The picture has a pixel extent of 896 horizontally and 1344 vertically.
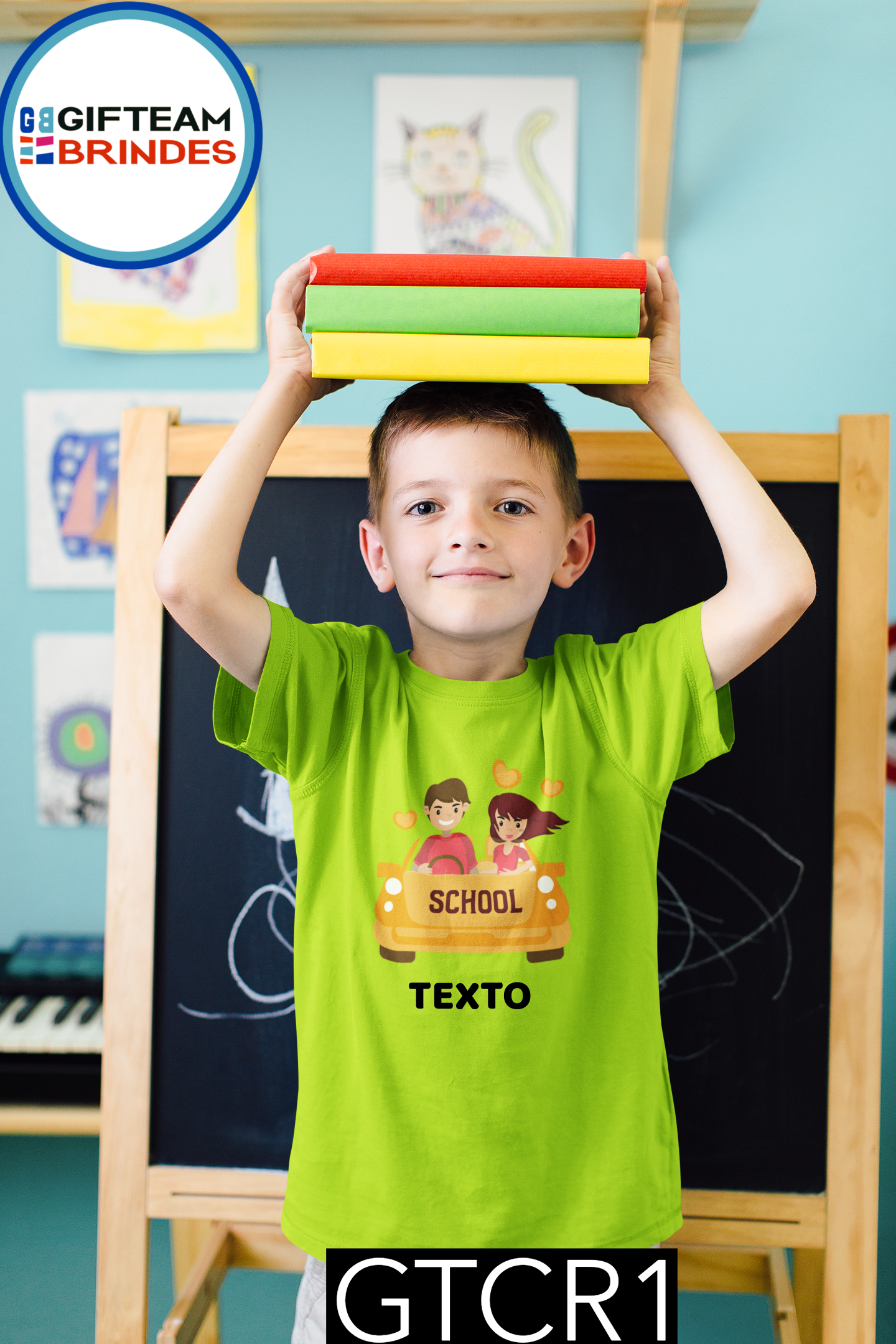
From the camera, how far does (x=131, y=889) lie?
0.92 meters

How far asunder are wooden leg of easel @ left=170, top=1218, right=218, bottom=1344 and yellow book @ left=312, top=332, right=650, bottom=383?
1110 millimetres

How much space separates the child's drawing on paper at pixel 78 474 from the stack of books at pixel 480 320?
700mm

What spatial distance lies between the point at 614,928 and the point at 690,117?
44.3 inches

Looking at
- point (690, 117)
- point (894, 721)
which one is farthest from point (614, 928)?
point (690, 117)

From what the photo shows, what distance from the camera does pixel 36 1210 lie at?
55.1 inches

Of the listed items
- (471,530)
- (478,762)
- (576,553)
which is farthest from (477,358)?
(478,762)

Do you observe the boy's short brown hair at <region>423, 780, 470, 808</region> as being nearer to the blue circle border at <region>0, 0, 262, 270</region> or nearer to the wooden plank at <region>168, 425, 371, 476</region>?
the wooden plank at <region>168, 425, 371, 476</region>

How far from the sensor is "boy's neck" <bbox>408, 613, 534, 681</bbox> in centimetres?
80

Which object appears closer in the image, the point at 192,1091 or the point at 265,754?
the point at 265,754

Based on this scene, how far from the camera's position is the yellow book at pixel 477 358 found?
0.66 meters

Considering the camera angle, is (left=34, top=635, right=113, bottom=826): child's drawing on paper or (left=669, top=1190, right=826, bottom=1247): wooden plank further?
(left=34, top=635, right=113, bottom=826): child's drawing on paper

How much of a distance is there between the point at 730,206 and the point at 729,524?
77 centimetres

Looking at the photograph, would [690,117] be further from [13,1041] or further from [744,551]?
Result: [13,1041]

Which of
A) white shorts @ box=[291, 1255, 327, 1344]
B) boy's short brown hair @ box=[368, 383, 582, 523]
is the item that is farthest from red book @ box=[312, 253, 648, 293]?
white shorts @ box=[291, 1255, 327, 1344]
